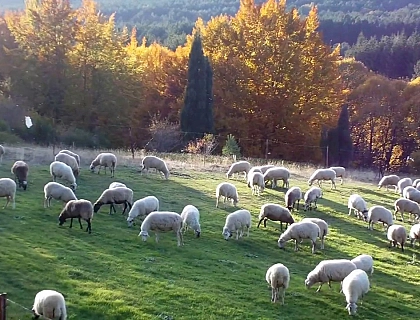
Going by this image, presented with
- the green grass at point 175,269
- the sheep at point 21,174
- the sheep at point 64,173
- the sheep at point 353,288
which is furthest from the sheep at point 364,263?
the sheep at point 21,174

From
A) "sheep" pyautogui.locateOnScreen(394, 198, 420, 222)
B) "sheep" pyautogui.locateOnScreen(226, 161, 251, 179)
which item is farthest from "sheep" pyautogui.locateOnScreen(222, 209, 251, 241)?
"sheep" pyautogui.locateOnScreen(226, 161, 251, 179)

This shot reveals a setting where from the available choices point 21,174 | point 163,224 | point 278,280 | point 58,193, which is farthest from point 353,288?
point 21,174

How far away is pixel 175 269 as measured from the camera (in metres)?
15.6

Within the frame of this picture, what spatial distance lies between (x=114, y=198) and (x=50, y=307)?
9869mm

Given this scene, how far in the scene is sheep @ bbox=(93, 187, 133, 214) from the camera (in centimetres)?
2089

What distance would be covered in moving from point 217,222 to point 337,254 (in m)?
4.55

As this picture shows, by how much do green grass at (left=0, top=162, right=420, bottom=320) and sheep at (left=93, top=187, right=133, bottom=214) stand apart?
352 mm

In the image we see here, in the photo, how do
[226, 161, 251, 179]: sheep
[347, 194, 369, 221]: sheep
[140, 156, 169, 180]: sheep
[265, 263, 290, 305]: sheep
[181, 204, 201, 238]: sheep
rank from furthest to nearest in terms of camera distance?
[226, 161, 251, 179]: sheep, [140, 156, 169, 180]: sheep, [347, 194, 369, 221]: sheep, [181, 204, 201, 238]: sheep, [265, 263, 290, 305]: sheep

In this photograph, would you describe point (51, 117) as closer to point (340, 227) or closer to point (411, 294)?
point (340, 227)

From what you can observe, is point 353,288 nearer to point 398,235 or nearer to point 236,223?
point 236,223

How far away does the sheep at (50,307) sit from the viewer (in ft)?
37.4

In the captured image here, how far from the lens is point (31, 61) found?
5069 centimetres

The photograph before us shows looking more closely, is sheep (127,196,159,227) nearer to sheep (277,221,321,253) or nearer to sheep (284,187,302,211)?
sheep (277,221,321,253)

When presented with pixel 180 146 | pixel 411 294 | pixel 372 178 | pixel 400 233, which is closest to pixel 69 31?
pixel 180 146
